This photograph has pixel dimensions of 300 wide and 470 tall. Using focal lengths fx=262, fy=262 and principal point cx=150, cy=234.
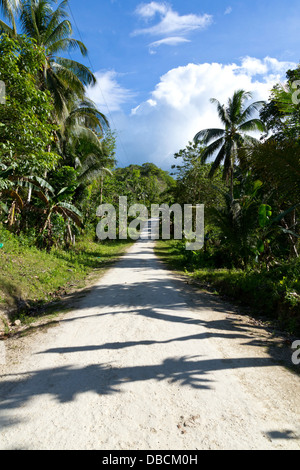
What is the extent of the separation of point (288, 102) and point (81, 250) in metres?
13.0

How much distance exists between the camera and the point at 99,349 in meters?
4.05

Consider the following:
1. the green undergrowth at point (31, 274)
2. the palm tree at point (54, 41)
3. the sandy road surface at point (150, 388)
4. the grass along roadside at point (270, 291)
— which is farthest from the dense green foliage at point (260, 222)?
the palm tree at point (54, 41)

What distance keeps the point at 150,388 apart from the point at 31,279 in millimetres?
5616

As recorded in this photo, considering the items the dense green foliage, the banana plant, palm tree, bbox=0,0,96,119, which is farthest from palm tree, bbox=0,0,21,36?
the dense green foliage

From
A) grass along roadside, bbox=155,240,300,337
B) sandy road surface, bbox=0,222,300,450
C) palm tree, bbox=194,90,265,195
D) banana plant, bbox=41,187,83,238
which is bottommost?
sandy road surface, bbox=0,222,300,450

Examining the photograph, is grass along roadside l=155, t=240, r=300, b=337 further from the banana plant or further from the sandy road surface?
the banana plant

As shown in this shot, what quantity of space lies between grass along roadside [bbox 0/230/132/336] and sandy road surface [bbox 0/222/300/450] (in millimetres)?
1350

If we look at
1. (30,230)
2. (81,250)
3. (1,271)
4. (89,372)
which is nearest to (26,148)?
(1,271)

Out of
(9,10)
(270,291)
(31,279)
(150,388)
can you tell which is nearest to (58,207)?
(31,279)

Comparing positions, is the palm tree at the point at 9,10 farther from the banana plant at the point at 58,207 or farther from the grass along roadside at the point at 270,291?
the grass along roadside at the point at 270,291

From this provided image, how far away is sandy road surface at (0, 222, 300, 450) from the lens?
2.38 m

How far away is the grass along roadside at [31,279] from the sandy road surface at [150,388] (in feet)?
4.43

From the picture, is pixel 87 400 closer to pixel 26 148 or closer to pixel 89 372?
pixel 89 372

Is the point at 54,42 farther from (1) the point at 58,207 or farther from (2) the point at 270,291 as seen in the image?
(2) the point at 270,291
